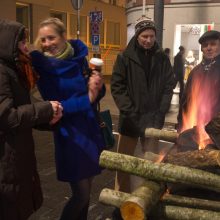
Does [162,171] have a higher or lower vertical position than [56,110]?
lower

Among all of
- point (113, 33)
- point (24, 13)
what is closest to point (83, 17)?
point (113, 33)

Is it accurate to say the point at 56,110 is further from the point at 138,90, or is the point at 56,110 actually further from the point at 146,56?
the point at 146,56

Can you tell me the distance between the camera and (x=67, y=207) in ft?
10.8

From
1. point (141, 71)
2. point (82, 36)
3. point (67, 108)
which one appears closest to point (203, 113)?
point (141, 71)

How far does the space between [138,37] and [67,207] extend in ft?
6.52

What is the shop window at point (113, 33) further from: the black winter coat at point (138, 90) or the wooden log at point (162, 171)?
the wooden log at point (162, 171)

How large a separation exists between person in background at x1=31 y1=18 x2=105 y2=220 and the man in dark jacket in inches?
33.6

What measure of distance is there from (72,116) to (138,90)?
1184 millimetres

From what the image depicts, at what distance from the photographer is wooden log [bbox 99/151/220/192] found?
299cm

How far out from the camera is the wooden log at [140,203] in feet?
8.91

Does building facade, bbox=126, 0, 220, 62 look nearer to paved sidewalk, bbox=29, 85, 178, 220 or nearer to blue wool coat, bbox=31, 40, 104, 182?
paved sidewalk, bbox=29, 85, 178, 220

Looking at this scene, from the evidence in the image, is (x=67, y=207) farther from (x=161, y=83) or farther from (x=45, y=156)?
(x=45, y=156)

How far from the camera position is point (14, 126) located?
2498mm

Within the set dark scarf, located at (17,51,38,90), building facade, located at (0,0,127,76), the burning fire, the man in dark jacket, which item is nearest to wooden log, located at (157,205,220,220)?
the burning fire
